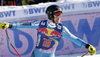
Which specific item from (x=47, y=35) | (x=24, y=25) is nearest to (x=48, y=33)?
(x=47, y=35)

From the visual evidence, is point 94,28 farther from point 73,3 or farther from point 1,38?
point 1,38

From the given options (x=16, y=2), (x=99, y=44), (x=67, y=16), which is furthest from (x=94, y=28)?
(x=16, y=2)

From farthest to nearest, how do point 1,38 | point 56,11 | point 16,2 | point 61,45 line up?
1. point 16,2
2. point 61,45
3. point 1,38
4. point 56,11

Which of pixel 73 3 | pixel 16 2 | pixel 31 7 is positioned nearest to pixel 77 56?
pixel 73 3

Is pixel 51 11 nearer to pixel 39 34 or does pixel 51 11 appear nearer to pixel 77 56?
pixel 39 34

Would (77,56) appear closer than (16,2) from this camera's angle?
Yes

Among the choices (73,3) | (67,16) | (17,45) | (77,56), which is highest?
(73,3)

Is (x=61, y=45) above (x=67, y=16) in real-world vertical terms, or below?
below

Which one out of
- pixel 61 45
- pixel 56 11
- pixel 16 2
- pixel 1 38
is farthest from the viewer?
pixel 16 2

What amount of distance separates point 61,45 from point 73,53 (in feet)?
1.46

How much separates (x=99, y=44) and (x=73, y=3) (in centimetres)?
138

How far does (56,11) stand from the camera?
3248 millimetres

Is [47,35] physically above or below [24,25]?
below

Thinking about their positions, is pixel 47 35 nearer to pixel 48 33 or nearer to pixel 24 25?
pixel 48 33
